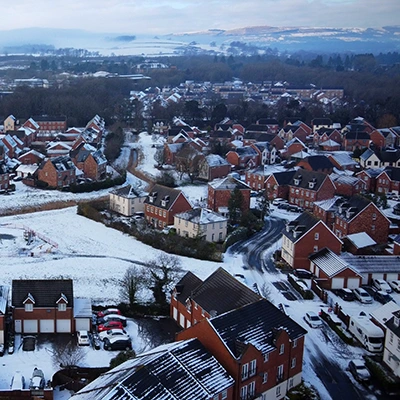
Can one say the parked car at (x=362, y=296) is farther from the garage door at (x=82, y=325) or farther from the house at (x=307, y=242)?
the garage door at (x=82, y=325)

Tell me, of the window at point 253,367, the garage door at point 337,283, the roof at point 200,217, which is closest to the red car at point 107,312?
the window at point 253,367

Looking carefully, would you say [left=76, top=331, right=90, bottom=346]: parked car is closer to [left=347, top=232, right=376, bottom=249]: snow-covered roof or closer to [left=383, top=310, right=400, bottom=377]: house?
[left=383, top=310, right=400, bottom=377]: house

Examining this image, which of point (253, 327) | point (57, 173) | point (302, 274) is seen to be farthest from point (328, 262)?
point (57, 173)

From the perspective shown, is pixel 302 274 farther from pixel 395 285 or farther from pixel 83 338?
pixel 83 338

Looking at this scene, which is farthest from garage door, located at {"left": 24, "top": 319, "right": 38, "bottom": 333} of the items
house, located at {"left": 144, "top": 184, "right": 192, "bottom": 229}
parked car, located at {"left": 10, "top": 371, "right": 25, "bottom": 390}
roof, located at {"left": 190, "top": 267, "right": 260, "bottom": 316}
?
house, located at {"left": 144, "top": 184, "right": 192, "bottom": 229}

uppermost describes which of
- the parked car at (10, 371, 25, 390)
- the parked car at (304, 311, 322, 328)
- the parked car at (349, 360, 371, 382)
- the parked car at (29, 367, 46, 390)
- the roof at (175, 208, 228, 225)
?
the roof at (175, 208, 228, 225)

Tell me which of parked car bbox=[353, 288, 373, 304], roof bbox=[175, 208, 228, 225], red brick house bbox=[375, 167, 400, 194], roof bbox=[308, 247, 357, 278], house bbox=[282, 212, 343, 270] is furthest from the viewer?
red brick house bbox=[375, 167, 400, 194]

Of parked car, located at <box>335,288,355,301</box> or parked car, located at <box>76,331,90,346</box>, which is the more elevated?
parked car, located at <box>76,331,90,346</box>
